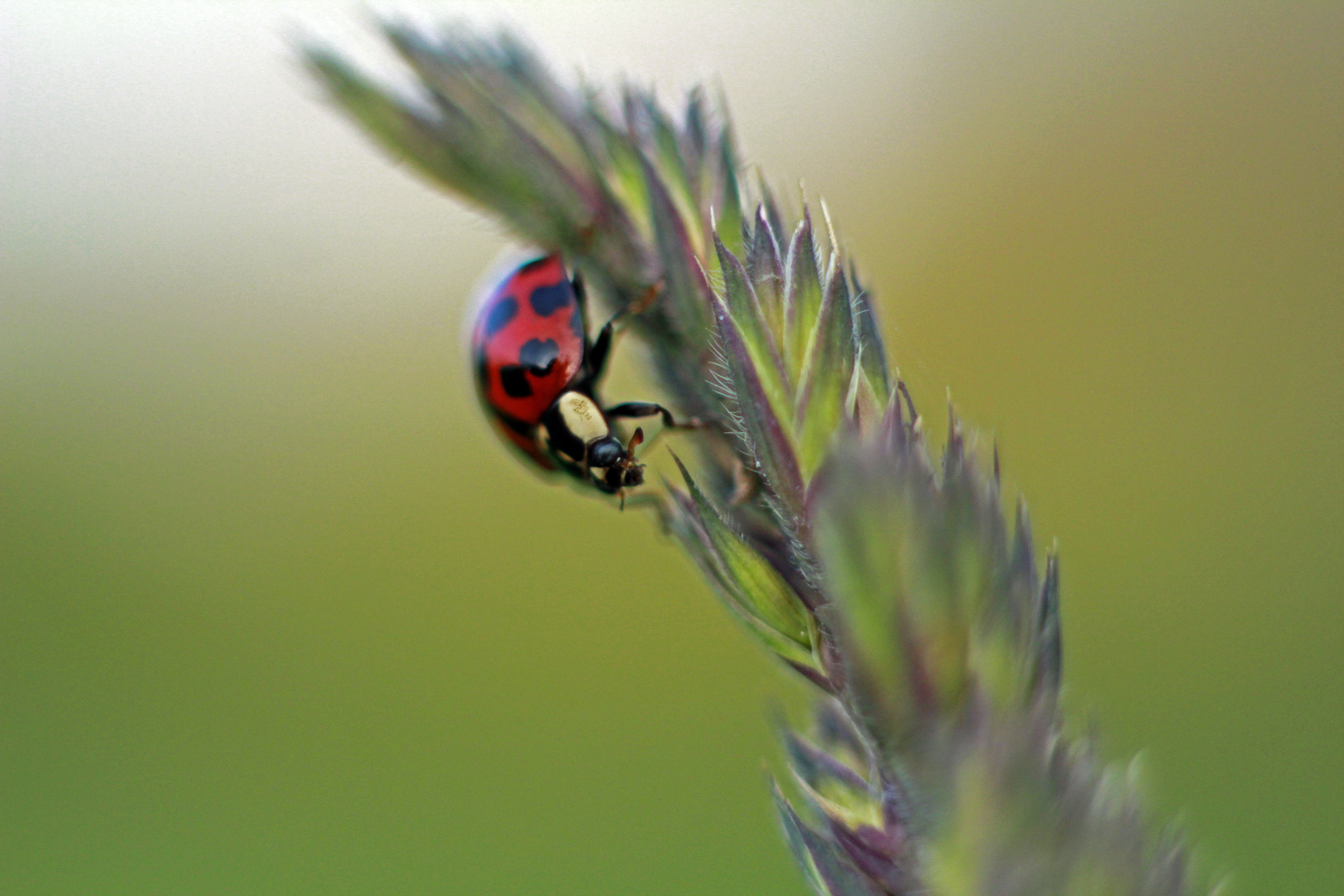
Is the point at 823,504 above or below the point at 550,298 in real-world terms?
below

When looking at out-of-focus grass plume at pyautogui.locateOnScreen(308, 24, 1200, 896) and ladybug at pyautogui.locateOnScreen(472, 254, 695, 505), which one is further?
ladybug at pyautogui.locateOnScreen(472, 254, 695, 505)

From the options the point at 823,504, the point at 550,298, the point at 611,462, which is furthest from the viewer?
the point at 611,462

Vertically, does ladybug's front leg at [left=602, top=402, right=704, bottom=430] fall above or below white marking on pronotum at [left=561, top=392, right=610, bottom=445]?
above

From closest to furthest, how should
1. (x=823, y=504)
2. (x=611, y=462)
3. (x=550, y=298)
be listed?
(x=823, y=504) → (x=550, y=298) → (x=611, y=462)

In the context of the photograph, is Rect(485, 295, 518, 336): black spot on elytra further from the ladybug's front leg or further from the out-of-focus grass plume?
the out-of-focus grass plume

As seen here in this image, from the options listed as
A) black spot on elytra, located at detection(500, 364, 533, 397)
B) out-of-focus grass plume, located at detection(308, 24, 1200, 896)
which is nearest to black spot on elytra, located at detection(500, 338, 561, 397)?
black spot on elytra, located at detection(500, 364, 533, 397)

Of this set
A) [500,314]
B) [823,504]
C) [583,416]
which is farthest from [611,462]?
[823,504]

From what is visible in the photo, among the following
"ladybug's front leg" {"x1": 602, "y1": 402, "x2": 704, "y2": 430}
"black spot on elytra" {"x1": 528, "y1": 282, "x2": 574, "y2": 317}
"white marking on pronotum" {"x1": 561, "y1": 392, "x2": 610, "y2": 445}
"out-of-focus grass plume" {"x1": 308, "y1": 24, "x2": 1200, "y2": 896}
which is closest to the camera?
"out-of-focus grass plume" {"x1": 308, "y1": 24, "x2": 1200, "y2": 896}

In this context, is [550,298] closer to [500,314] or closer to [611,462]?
[500,314]
